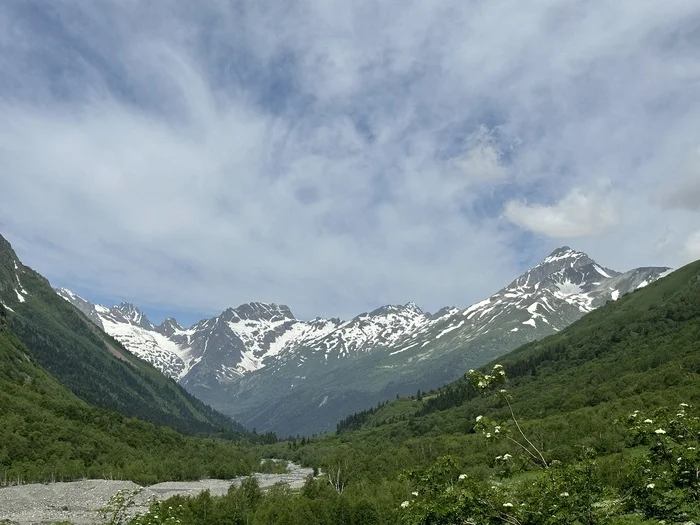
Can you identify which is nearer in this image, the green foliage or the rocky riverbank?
the green foliage

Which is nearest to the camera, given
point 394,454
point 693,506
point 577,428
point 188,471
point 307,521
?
point 693,506

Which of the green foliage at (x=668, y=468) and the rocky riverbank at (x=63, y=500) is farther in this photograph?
the rocky riverbank at (x=63, y=500)

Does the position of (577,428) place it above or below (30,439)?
below

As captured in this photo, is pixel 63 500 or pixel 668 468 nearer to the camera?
pixel 668 468

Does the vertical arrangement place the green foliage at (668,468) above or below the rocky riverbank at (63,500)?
below

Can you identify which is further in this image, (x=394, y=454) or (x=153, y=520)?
(x=394, y=454)

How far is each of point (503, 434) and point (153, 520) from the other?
14723 millimetres

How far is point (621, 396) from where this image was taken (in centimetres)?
17900

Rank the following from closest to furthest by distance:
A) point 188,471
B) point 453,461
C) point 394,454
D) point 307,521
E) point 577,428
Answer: point 453,461, point 307,521, point 577,428, point 394,454, point 188,471

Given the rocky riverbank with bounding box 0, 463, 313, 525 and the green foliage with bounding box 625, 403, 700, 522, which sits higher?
the rocky riverbank with bounding box 0, 463, 313, 525

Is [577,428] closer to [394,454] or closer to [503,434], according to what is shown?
[394,454]

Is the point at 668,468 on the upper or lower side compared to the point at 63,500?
lower

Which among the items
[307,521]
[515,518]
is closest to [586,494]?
[515,518]

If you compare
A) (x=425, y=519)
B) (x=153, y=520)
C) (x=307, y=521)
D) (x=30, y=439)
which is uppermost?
(x=30, y=439)
